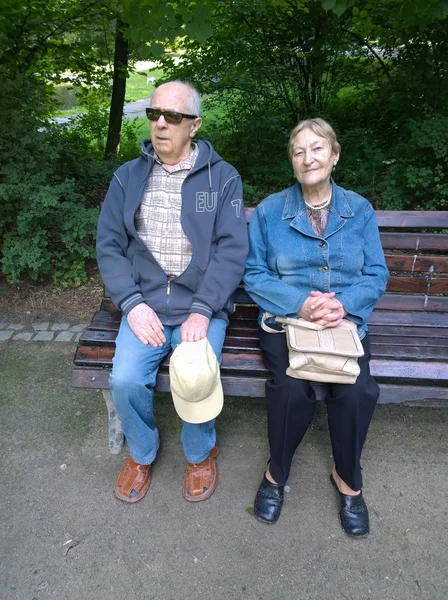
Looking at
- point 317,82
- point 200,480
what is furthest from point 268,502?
point 317,82

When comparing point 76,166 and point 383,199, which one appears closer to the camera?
point 383,199

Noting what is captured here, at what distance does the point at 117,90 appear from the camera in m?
Result: 6.28

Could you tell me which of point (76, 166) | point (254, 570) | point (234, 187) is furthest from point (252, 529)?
point (76, 166)

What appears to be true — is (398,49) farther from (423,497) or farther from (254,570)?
(254,570)

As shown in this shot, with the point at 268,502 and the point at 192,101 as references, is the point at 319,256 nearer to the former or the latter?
the point at 192,101

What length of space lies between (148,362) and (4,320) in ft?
7.27

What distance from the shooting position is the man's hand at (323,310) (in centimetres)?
226

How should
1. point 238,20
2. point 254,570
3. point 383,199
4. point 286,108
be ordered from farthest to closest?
point 286,108, point 238,20, point 383,199, point 254,570

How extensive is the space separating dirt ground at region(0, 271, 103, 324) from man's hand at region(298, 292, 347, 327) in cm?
230

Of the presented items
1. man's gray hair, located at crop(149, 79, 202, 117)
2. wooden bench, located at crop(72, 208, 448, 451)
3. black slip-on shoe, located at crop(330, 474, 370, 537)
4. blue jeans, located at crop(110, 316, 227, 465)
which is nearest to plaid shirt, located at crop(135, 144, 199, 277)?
man's gray hair, located at crop(149, 79, 202, 117)

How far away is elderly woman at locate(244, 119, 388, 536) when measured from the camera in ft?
7.25

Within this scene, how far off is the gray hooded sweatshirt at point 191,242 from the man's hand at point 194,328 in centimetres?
4

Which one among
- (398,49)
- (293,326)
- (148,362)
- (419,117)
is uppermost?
(398,49)

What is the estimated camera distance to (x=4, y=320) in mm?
4004
